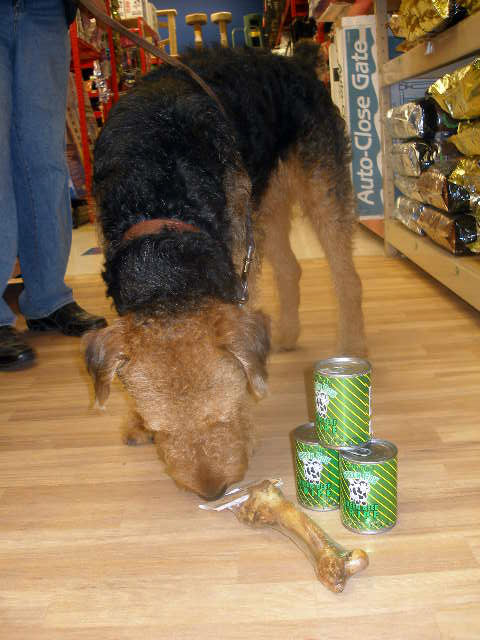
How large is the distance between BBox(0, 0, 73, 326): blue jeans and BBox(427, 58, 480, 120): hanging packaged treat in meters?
1.76

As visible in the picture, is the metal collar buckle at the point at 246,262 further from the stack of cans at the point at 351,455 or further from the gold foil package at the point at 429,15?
the gold foil package at the point at 429,15

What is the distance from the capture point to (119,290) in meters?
1.51

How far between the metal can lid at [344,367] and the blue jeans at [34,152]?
1753 mm

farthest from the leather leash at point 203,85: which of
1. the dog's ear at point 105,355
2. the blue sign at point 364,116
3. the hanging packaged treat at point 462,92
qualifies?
the blue sign at point 364,116

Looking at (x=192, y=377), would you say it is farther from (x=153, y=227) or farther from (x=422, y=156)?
(x=422, y=156)

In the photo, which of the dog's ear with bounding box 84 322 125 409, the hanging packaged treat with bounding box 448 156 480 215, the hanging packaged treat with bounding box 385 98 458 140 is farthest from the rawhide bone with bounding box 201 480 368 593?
the hanging packaged treat with bounding box 385 98 458 140

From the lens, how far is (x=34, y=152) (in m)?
2.73

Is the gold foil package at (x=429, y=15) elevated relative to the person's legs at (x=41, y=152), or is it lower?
elevated

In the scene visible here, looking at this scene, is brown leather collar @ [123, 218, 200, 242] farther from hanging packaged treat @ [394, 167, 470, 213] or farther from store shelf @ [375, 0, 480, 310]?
hanging packaged treat @ [394, 167, 470, 213]

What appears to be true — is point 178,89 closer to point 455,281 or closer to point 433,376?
point 433,376

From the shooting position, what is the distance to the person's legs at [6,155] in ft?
8.11

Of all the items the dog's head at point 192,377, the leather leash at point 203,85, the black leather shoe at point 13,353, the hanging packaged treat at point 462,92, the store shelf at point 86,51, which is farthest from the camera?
the store shelf at point 86,51

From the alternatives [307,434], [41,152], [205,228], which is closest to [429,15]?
[205,228]

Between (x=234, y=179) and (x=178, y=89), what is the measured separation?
1.12ft
